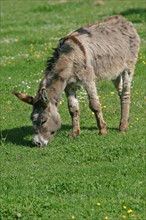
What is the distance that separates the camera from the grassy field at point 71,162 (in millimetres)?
8930

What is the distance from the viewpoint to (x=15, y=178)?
10523mm

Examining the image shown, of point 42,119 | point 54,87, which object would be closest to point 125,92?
point 54,87

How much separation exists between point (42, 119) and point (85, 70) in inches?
52.0

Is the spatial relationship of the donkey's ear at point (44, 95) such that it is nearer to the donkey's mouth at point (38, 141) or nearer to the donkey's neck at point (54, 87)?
the donkey's neck at point (54, 87)

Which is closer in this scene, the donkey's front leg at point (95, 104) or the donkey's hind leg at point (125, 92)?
the donkey's front leg at point (95, 104)

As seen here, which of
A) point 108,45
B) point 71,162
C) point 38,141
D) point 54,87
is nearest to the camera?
point 71,162

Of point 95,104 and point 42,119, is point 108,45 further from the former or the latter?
point 42,119

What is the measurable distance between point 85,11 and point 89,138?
836 inches

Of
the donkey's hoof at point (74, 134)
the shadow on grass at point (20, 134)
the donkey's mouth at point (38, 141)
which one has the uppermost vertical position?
the donkey's mouth at point (38, 141)

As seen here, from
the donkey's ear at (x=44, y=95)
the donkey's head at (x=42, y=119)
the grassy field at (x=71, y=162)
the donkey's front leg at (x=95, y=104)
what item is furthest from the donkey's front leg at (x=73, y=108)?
the donkey's ear at (x=44, y=95)

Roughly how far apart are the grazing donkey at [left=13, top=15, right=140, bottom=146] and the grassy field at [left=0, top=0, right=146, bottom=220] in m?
0.40

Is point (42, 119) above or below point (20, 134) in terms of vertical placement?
above

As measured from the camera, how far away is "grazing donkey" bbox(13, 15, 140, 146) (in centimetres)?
1241

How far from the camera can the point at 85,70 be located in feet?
42.1
